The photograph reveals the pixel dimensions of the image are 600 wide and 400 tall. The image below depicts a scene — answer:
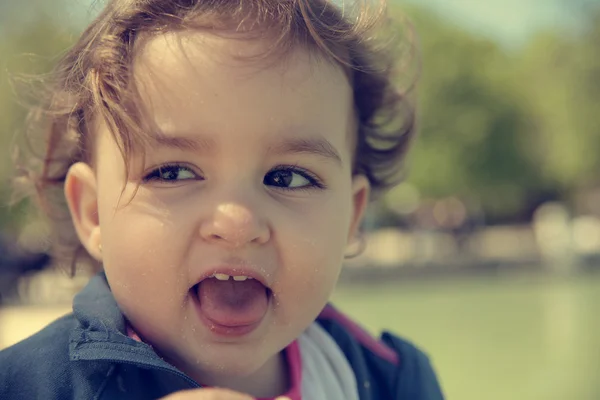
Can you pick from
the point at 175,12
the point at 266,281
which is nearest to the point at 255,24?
the point at 175,12

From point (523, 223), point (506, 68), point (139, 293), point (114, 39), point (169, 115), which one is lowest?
point (139, 293)

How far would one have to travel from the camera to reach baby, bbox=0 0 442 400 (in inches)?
45.5

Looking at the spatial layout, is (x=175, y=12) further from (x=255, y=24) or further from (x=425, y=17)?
(x=425, y=17)

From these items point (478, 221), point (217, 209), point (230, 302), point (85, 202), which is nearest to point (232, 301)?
point (230, 302)

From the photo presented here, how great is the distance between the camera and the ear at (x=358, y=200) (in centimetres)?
157

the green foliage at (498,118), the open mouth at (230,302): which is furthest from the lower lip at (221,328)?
the green foliage at (498,118)

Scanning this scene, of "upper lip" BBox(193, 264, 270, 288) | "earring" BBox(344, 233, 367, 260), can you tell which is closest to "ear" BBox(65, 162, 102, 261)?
"upper lip" BBox(193, 264, 270, 288)

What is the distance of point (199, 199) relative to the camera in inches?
45.8

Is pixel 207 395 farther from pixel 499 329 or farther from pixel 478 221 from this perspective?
pixel 478 221

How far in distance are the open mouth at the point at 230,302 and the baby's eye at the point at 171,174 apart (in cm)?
17

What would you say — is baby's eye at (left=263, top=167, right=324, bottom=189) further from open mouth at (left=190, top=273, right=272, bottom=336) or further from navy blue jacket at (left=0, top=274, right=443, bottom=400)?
navy blue jacket at (left=0, top=274, right=443, bottom=400)

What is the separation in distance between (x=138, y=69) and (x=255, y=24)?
214mm

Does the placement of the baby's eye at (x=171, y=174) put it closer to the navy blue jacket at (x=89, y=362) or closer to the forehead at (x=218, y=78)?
the forehead at (x=218, y=78)

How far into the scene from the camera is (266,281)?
1.18 metres
